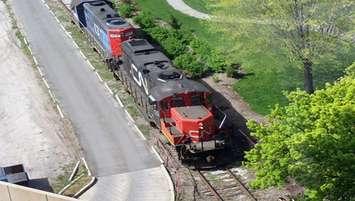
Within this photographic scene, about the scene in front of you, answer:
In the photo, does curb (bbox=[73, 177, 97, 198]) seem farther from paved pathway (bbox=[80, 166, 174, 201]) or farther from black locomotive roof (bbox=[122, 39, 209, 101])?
black locomotive roof (bbox=[122, 39, 209, 101])

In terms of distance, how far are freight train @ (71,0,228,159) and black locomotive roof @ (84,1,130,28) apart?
63 centimetres

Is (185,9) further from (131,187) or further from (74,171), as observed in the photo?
(131,187)

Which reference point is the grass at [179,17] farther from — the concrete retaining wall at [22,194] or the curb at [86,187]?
the concrete retaining wall at [22,194]

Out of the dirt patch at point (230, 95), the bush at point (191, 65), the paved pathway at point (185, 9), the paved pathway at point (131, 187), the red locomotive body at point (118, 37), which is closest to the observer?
the paved pathway at point (131, 187)

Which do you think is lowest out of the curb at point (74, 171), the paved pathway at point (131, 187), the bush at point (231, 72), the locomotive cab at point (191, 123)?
the curb at point (74, 171)

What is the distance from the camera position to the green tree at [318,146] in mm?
21047

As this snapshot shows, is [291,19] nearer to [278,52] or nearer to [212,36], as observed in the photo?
[278,52]

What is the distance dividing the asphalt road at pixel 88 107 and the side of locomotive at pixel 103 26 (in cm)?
214

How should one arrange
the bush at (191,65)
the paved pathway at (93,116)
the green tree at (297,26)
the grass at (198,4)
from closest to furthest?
the paved pathway at (93,116), the green tree at (297,26), the bush at (191,65), the grass at (198,4)

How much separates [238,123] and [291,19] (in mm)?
6963

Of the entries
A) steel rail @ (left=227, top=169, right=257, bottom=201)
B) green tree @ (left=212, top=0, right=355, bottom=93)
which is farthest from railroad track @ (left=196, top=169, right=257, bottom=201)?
green tree @ (left=212, top=0, right=355, bottom=93)

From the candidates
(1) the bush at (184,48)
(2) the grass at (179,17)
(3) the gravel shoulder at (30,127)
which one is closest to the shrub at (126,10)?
(2) the grass at (179,17)

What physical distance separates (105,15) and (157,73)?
1403 cm

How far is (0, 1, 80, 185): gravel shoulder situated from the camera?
36.1m
